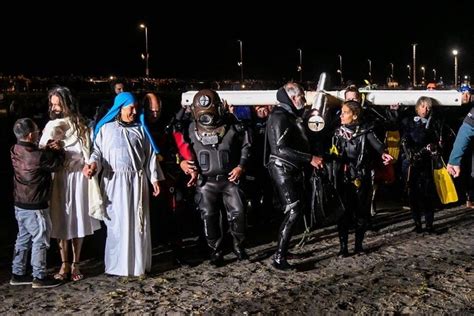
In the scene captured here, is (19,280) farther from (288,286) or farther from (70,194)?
(288,286)

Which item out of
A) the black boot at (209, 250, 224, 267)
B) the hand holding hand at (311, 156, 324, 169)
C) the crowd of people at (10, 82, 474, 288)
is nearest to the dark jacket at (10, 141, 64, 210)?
→ the crowd of people at (10, 82, 474, 288)

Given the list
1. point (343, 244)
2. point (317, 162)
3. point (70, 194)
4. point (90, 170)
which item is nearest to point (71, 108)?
point (90, 170)

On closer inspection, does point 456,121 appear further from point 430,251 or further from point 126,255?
point 126,255

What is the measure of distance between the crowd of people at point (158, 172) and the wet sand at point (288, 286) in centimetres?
22

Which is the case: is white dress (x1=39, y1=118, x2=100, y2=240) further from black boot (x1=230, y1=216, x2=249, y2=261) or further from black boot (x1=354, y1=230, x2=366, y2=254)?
black boot (x1=354, y1=230, x2=366, y2=254)

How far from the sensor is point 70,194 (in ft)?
20.8

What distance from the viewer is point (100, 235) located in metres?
8.44

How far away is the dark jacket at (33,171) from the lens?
5973 mm

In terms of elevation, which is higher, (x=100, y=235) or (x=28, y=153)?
(x=28, y=153)

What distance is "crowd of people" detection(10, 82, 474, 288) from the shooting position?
615 centimetres

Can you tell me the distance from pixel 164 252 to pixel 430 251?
10.7 feet

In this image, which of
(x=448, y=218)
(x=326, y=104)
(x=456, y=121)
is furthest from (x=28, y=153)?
(x=456, y=121)

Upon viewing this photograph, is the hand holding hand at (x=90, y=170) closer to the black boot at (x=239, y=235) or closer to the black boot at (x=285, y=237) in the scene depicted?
the black boot at (x=239, y=235)

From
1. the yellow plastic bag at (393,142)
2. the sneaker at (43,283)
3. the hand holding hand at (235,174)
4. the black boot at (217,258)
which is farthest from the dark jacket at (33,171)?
the yellow plastic bag at (393,142)
